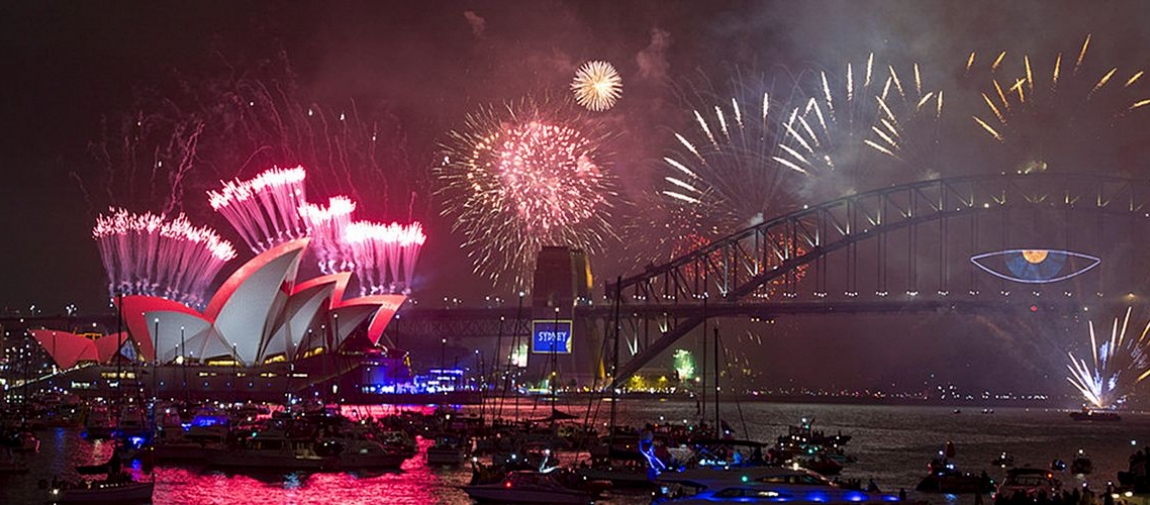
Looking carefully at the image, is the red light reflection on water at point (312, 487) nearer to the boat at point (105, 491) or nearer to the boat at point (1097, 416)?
the boat at point (105, 491)

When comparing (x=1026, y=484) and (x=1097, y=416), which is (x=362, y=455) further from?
(x=1097, y=416)

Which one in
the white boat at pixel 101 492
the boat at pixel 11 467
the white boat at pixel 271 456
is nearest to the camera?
the white boat at pixel 101 492

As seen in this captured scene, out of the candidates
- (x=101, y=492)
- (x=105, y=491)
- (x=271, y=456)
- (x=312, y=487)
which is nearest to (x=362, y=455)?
(x=271, y=456)

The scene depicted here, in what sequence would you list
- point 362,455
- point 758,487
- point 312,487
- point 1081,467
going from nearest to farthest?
point 758,487 → point 312,487 → point 362,455 → point 1081,467

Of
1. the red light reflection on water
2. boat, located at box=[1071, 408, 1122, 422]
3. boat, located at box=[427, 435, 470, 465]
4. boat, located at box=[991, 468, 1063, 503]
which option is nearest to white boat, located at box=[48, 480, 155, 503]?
the red light reflection on water

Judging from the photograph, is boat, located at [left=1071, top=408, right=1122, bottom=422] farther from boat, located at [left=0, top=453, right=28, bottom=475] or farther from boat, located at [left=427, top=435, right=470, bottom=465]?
boat, located at [left=0, top=453, right=28, bottom=475]

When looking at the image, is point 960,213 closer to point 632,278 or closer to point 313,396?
point 632,278

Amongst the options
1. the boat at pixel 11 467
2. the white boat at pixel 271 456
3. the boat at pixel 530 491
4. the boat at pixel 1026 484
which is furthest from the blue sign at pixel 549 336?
the boat at pixel 1026 484
